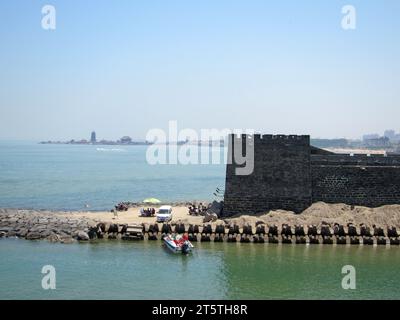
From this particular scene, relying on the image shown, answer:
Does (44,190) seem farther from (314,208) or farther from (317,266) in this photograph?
(317,266)

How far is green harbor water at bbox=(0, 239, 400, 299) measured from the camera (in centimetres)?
2250

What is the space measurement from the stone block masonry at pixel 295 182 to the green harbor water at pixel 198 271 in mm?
4625

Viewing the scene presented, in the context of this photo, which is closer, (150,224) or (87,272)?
(87,272)

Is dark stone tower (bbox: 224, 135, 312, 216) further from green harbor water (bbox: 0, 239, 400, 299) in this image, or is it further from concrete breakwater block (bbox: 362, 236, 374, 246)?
concrete breakwater block (bbox: 362, 236, 374, 246)

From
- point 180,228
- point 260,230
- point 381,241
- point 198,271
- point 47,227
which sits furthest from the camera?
point 47,227

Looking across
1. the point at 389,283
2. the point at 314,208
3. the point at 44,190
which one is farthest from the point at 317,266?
the point at 44,190

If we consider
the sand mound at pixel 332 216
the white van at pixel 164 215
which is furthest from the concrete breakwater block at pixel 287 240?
the white van at pixel 164 215

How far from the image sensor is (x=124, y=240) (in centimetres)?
3159

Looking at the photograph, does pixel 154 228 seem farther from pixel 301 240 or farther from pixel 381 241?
pixel 381 241

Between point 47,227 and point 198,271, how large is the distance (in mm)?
13148

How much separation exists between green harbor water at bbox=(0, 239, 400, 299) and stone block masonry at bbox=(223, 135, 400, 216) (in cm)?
462

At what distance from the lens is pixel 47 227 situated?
3462 cm

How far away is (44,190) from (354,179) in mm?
42179

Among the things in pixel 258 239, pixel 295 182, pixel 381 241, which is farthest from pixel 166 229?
pixel 381 241
